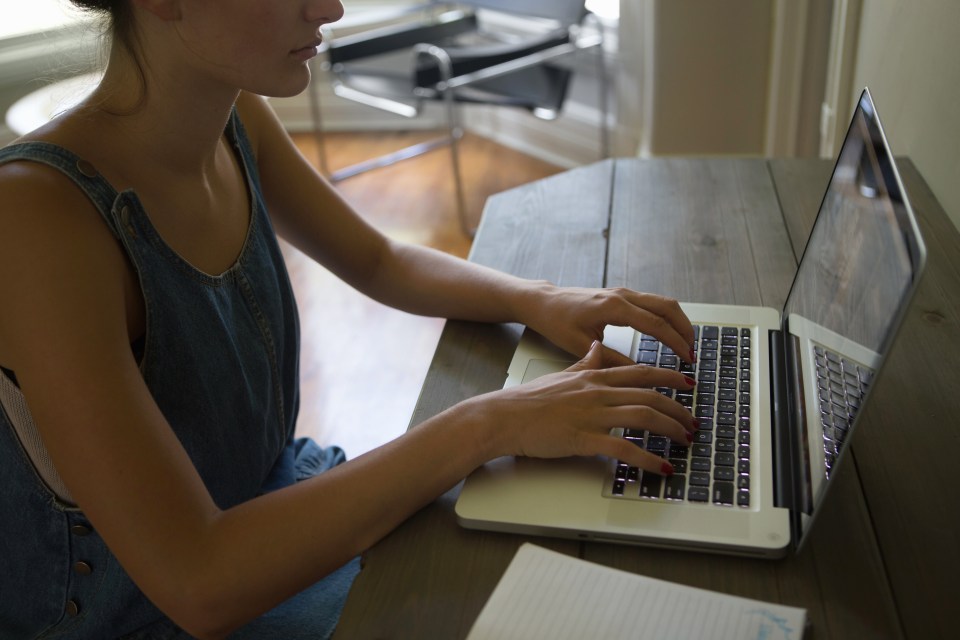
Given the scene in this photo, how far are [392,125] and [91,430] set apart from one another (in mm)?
3646

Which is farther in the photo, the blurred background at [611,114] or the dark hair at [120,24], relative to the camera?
the blurred background at [611,114]

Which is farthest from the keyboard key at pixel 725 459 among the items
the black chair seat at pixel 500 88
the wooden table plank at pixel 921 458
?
the black chair seat at pixel 500 88

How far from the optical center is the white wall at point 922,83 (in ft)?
3.73

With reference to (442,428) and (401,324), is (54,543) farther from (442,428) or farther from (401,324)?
(401,324)

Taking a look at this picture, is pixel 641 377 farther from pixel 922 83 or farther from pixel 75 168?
pixel 922 83

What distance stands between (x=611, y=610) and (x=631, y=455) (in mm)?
139

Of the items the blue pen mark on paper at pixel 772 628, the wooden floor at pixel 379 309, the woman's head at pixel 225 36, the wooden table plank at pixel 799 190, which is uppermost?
the woman's head at pixel 225 36

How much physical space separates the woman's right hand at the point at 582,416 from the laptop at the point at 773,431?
0.06ft

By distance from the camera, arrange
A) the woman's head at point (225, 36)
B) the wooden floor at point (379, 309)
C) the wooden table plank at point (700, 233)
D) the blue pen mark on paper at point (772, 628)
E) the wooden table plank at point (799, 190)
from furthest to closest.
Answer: the wooden floor at point (379, 309) → the wooden table plank at point (799, 190) → the wooden table plank at point (700, 233) → the woman's head at point (225, 36) → the blue pen mark on paper at point (772, 628)

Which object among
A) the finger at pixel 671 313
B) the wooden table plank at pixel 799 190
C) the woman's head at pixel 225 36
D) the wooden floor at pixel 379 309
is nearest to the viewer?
the woman's head at pixel 225 36

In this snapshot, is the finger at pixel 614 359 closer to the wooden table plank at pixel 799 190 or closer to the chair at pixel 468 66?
the wooden table plank at pixel 799 190

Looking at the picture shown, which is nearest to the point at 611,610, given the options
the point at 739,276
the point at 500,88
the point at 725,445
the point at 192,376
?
the point at 725,445

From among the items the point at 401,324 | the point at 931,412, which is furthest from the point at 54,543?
the point at 401,324

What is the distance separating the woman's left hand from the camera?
896 mm
